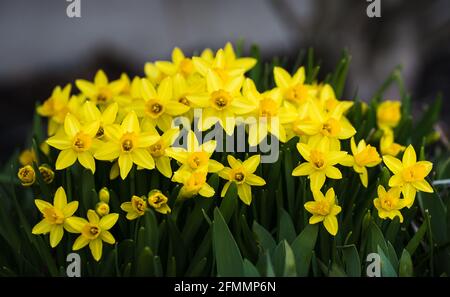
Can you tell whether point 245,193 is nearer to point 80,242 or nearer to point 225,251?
point 225,251

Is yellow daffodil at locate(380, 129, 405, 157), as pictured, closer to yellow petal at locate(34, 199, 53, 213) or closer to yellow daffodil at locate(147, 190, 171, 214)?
yellow daffodil at locate(147, 190, 171, 214)

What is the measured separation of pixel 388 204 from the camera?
1.55m

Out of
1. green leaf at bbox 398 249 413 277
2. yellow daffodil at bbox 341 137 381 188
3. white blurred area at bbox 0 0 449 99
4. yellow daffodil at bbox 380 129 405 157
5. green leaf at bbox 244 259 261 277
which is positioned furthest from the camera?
white blurred area at bbox 0 0 449 99

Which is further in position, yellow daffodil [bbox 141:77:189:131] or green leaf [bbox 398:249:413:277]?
yellow daffodil [bbox 141:77:189:131]

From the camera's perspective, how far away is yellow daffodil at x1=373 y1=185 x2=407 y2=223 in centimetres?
155

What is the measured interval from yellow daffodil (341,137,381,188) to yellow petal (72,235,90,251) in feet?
1.98

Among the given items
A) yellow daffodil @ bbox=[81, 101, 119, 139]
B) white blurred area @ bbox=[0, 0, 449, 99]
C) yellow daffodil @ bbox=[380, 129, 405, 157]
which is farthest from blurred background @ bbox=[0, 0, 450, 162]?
yellow daffodil @ bbox=[81, 101, 119, 139]

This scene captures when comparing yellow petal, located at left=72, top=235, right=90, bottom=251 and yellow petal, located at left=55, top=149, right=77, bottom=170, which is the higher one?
yellow petal, located at left=55, top=149, right=77, bottom=170

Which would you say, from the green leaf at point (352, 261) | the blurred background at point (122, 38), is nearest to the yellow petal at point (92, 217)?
the green leaf at point (352, 261)

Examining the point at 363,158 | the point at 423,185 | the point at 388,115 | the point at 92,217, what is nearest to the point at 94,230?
the point at 92,217

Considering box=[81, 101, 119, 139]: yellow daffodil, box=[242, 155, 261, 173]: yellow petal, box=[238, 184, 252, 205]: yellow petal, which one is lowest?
box=[238, 184, 252, 205]: yellow petal

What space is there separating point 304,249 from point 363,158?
26 centimetres

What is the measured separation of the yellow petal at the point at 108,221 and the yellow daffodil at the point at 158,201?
0.08m
